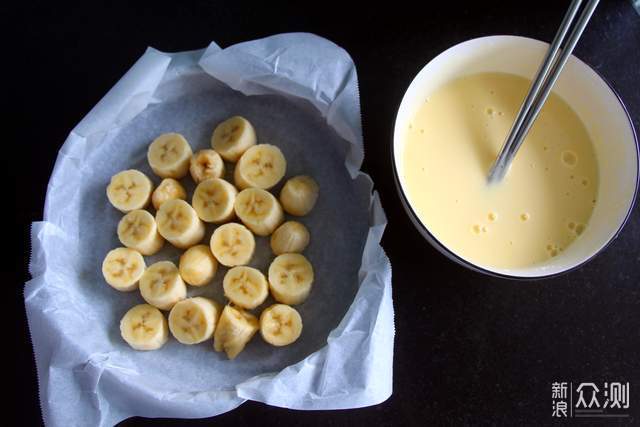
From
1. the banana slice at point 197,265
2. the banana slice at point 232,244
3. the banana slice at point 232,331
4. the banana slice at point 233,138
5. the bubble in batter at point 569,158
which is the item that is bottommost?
the banana slice at point 232,331

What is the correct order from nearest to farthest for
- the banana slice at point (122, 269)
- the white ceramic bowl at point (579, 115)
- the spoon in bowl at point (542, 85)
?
1. the spoon in bowl at point (542, 85)
2. the white ceramic bowl at point (579, 115)
3. the banana slice at point (122, 269)

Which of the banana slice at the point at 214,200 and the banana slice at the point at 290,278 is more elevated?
the banana slice at the point at 214,200

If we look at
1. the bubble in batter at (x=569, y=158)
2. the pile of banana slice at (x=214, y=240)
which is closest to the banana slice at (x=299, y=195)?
the pile of banana slice at (x=214, y=240)

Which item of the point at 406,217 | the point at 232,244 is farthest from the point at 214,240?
the point at 406,217

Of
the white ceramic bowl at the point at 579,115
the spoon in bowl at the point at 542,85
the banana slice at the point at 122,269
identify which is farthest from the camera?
the banana slice at the point at 122,269

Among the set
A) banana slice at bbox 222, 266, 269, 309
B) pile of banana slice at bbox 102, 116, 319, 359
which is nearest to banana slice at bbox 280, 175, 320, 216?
pile of banana slice at bbox 102, 116, 319, 359

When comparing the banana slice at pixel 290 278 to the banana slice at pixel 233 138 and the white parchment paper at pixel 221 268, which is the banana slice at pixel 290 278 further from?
the banana slice at pixel 233 138

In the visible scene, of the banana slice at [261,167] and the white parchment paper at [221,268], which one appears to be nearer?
the white parchment paper at [221,268]

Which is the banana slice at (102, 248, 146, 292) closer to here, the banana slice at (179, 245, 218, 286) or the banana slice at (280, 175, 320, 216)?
the banana slice at (179, 245, 218, 286)

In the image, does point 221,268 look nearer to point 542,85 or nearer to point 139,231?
point 139,231
